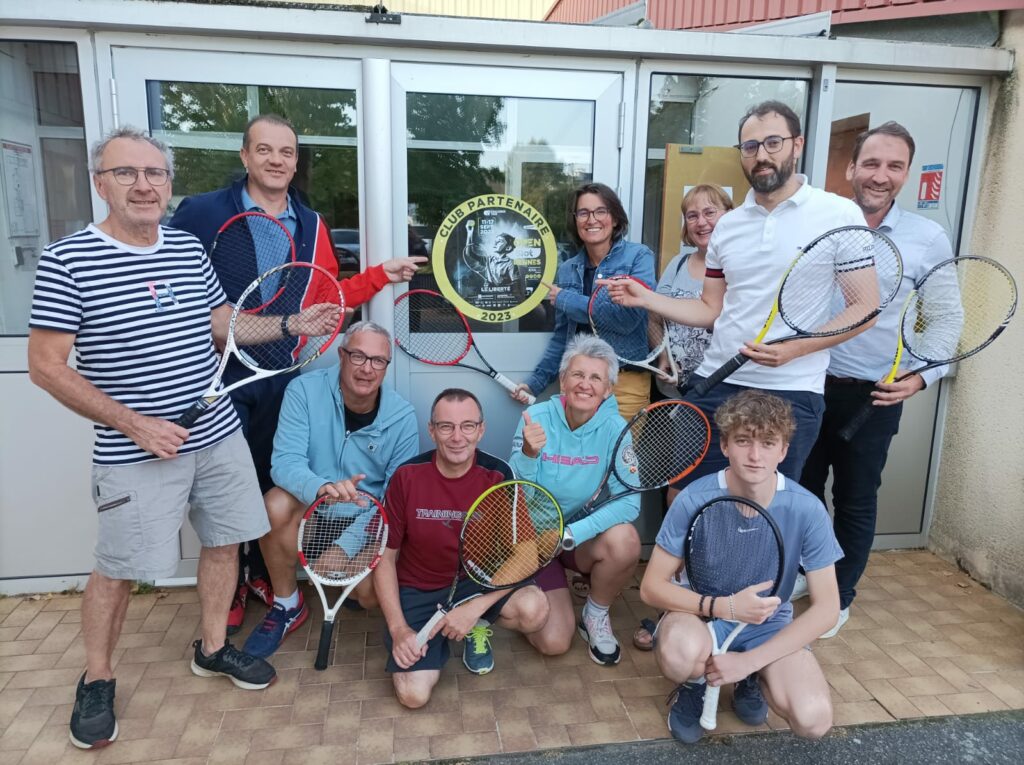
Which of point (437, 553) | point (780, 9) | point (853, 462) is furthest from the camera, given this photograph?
point (780, 9)

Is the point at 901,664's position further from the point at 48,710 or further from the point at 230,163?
the point at 230,163

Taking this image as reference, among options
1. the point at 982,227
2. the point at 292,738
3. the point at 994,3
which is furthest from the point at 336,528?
the point at 994,3

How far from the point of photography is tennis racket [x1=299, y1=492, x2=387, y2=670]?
8.84 feet

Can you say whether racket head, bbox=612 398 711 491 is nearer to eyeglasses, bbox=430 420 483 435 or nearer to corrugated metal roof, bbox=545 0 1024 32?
eyeglasses, bbox=430 420 483 435

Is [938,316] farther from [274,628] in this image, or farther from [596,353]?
[274,628]

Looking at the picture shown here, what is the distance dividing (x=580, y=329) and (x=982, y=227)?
93.3 inches

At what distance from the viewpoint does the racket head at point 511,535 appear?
2.74m

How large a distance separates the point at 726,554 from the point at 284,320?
1.98 m

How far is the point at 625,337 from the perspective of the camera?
346cm

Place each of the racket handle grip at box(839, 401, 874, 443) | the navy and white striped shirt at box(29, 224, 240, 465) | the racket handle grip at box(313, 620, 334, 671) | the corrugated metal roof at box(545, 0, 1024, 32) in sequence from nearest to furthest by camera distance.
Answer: the navy and white striped shirt at box(29, 224, 240, 465), the racket handle grip at box(313, 620, 334, 671), the racket handle grip at box(839, 401, 874, 443), the corrugated metal roof at box(545, 0, 1024, 32)

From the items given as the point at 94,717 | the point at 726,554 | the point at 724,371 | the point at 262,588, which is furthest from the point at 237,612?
the point at 724,371

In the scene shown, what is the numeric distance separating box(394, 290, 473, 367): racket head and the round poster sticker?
0.29 ft

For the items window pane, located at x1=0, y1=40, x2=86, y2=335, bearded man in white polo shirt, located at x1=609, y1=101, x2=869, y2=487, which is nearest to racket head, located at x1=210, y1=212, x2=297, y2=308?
window pane, located at x1=0, y1=40, x2=86, y2=335

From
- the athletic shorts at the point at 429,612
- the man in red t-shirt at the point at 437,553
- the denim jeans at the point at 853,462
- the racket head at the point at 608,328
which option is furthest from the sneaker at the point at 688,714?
the racket head at the point at 608,328
